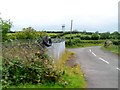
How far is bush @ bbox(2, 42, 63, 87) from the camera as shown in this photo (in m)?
14.0

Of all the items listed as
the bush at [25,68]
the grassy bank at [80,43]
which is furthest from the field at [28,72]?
the grassy bank at [80,43]

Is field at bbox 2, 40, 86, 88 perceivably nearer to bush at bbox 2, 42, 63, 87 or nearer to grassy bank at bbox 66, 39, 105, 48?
bush at bbox 2, 42, 63, 87

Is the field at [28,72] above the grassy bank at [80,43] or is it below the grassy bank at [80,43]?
above

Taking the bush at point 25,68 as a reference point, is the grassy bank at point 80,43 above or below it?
below

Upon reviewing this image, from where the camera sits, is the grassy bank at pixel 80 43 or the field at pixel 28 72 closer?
the field at pixel 28 72

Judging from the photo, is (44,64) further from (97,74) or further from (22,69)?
(97,74)

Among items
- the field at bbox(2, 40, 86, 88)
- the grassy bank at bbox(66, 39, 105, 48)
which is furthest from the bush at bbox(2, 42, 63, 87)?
the grassy bank at bbox(66, 39, 105, 48)

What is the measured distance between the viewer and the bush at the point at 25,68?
46.0 ft

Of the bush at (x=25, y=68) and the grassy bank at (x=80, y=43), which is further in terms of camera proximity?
the grassy bank at (x=80, y=43)

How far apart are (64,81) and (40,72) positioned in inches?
39.7

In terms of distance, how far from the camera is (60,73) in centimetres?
1531

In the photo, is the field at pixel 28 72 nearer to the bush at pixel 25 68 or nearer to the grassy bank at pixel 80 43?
the bush at pixel 25 68

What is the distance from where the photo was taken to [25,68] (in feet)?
47.5

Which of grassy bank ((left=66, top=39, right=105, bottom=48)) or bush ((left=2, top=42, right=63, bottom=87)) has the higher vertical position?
bush ((left=2, top=42, right=63, bottom=87))
